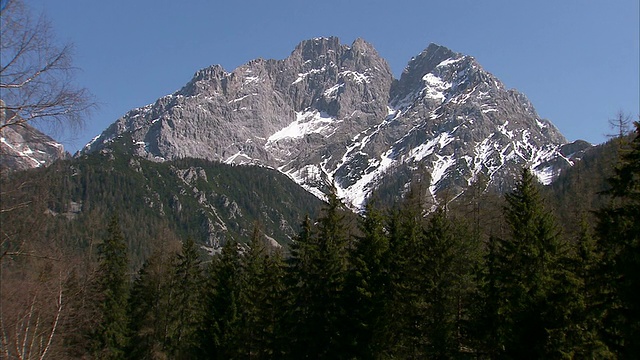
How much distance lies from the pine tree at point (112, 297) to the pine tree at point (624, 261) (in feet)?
118

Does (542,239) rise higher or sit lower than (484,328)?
higher

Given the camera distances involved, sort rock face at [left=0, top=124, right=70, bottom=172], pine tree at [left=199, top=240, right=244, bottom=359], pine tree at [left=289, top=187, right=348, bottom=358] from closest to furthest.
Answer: rock face at [left=0, top=124, right=70, bottom=172] < pine tree at [left=289, top=187, right=348, bottom=358] < pine tree at [left=199, top=240, right=244, bottom=359]

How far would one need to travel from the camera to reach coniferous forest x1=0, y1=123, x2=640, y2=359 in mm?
14328

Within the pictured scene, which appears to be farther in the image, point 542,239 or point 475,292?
point 475,292

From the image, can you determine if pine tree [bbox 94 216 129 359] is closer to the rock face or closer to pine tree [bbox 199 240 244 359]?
pine tree [bbox 199 240 244 359]

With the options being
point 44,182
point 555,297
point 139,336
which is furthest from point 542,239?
point 139,336

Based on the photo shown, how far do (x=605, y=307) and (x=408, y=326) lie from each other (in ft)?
39.0

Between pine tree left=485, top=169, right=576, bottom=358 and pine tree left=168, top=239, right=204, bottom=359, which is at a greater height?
pine tree left=168, top=239, right=204, bottom=359

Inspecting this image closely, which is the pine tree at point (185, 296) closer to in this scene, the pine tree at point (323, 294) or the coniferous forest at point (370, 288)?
the coniferous forest at point (370, 288)

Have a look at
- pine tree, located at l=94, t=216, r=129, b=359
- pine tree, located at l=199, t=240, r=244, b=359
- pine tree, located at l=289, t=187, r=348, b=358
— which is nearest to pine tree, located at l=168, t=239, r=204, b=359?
pine tree, located at l=94, t=216, r=129, b=359

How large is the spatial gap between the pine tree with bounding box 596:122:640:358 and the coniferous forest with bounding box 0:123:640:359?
0.06m

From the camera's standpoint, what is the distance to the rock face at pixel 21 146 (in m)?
9.66

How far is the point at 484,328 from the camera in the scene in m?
26.7

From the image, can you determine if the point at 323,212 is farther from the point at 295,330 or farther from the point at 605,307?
the point at 605,307
